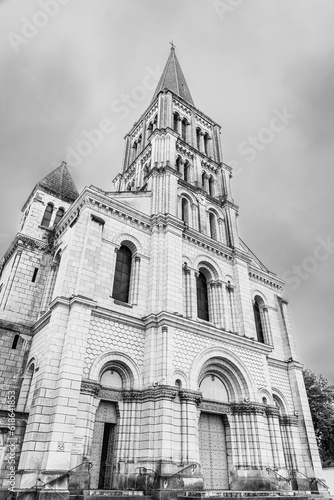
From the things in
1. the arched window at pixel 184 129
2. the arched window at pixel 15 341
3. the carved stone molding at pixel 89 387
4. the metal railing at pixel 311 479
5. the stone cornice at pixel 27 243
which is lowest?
the metal railing at pixel 311 479

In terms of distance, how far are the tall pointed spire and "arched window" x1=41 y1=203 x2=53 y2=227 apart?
19.0 meters

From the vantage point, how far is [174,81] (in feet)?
120

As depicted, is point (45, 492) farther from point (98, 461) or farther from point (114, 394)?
point (114, 394)

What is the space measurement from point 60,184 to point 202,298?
45.7 ft

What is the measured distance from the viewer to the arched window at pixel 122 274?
18.4 metres

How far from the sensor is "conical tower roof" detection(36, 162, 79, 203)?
2480cm

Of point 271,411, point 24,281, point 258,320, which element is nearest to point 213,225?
point 258,320

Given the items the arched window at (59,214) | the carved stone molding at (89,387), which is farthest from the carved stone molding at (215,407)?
the arched window at (59,214)

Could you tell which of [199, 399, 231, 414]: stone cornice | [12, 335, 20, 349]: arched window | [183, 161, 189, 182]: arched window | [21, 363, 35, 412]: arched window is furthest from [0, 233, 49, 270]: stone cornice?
[199, 399, 231, 414]: stone cornice

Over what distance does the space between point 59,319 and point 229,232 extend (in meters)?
15.3

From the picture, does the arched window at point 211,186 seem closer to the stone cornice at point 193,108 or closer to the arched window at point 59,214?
the stone cornice at point 193,108

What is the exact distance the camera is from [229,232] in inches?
1022

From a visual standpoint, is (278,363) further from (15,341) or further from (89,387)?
(15,341)

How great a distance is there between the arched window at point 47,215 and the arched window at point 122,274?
267 inches
